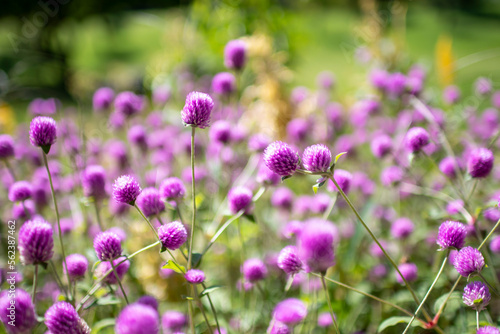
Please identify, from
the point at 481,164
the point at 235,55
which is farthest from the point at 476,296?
the point at 235,55

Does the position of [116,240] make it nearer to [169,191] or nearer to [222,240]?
[169,191]

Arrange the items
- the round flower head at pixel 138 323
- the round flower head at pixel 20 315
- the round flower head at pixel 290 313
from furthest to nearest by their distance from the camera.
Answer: the round flower head at pixel 290 313 < the round flower head at pixel 20 315 < the round flower head at pixel 138 323

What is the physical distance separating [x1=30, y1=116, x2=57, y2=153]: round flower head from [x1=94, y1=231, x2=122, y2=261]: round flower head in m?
0.19

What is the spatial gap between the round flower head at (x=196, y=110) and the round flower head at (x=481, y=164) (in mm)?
529

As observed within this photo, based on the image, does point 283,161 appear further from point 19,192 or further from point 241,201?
point 19,192

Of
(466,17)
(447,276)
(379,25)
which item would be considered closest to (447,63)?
(379,25)

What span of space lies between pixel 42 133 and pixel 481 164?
0.81 metres

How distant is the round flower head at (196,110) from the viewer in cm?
66

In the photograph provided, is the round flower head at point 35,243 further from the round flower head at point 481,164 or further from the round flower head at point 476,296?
the round flower head at point 481,164

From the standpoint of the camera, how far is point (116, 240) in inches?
26.2

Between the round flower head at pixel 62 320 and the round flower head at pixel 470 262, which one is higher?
the round flower head at pixel 470 262

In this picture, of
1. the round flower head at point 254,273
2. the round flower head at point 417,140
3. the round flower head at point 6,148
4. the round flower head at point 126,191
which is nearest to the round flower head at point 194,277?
the round flower head at point 126,191

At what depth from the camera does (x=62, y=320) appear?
557mm

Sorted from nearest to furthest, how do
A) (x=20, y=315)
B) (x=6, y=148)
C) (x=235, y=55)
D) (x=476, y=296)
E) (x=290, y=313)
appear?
1. (x=20, y=315)
2. (x=476, y=296)
3. (x=290, y=313)
4. (x=6, y=148)
5. (x=235, y=55)
